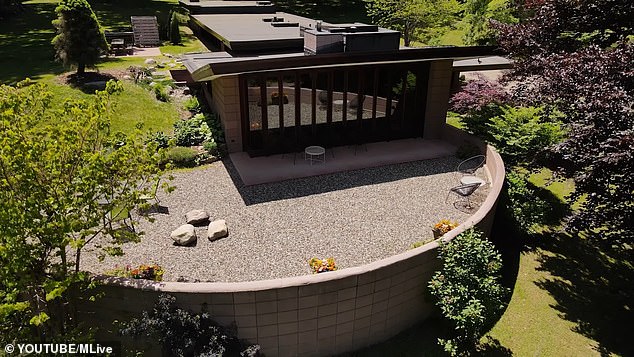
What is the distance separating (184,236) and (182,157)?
519cm

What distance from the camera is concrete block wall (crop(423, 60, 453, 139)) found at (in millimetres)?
16781

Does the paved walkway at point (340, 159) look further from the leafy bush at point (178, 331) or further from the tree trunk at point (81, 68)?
the tree trunk at point (81, 68)

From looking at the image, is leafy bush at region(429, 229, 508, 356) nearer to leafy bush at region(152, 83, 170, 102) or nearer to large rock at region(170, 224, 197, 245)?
large rock at region(170, 224, 197, 245)

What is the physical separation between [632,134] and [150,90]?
19.0m

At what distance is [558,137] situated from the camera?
13.6m

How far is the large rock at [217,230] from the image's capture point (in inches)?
428

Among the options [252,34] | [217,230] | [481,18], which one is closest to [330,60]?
[252,34]

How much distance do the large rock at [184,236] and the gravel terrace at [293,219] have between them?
0.19m

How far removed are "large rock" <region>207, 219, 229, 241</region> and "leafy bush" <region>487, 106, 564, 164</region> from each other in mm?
9591

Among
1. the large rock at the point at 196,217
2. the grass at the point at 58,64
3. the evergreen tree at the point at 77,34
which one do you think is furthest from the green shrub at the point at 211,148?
the evergreen tree at the point at 77,34

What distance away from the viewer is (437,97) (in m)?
17.3

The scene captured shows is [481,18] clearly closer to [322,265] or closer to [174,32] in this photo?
[174,32]

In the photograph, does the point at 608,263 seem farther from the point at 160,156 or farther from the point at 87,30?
the point at 87,30

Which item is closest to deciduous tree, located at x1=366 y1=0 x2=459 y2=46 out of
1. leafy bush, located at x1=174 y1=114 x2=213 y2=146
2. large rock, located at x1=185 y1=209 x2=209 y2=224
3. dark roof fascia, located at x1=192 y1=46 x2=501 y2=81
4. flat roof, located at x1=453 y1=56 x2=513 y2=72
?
flat roof, located at x1=453 y1=56 x2=513 y2=72
